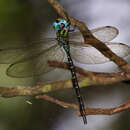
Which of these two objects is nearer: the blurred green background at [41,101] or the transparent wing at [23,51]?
the transparent wing at [23,51]

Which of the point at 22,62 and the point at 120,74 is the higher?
the point at 22,62

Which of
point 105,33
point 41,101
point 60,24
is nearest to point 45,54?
point 60,24

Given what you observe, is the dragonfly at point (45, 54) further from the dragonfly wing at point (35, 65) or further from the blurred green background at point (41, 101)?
the blurred green background at point (41, 101)

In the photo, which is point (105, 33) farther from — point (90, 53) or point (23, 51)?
point (23, 51)

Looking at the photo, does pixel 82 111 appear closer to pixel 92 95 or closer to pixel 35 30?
pixel 92 95

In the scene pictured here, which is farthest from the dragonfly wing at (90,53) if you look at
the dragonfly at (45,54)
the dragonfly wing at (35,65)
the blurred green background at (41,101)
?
the blurred green background at (41,101)

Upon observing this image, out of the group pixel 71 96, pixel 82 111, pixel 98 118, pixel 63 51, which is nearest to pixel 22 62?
pixel 63 51
